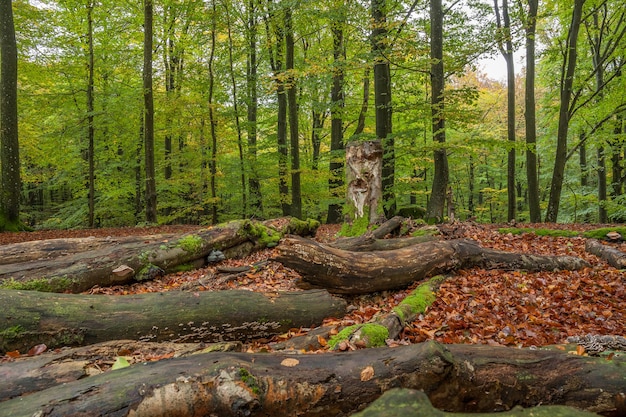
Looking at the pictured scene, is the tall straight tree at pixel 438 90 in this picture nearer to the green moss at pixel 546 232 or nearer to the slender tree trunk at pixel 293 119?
the green moss at pixel 546 232

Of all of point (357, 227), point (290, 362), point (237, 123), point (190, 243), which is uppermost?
point (237, 123)

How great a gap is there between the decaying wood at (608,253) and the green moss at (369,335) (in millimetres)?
4854

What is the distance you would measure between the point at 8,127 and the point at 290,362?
41.7 feet

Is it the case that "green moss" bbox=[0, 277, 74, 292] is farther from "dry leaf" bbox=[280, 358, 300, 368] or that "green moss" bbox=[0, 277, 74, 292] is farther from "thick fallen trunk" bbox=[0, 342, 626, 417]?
"dry leaf" bbox=[280, 358, 300, 368]

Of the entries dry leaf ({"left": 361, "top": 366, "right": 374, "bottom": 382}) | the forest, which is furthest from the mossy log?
dry leaf ({"left": 361, "top": 366, "right": 374, "bottom": 382})

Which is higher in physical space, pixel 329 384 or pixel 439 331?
pixel 329 384

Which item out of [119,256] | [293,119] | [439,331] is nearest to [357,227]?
[439,331]

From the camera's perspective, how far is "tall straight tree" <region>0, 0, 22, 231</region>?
33.8 feet

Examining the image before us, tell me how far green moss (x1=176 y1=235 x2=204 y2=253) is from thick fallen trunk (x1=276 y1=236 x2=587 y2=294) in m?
3.38

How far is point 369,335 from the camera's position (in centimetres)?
325

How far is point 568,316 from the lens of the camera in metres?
4.09

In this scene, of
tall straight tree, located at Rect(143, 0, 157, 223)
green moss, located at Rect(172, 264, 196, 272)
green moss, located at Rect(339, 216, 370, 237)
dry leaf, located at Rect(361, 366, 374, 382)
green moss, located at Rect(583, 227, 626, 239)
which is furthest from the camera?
tall straight tree, located at Rect(143, 0, 157, 223)

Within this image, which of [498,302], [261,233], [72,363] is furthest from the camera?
[261,233]

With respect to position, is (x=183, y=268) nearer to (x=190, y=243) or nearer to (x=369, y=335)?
(x=190, y=243)
